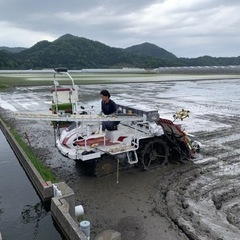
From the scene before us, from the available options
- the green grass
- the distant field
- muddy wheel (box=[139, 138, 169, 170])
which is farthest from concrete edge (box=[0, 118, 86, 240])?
the distant field

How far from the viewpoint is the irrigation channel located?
268 inches

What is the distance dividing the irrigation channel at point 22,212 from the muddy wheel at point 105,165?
190 centimetres

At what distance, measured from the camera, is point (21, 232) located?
6.84 meters

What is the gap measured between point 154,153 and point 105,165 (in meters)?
1.81

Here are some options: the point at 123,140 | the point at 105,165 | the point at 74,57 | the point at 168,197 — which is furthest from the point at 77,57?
the point at 168,197

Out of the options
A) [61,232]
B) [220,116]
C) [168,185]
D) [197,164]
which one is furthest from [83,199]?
[220,116]

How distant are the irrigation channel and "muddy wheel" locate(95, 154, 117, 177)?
6.22ft

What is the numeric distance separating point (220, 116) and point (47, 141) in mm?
11685

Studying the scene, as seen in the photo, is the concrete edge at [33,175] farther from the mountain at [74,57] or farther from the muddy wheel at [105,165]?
the mountain at [74,57]

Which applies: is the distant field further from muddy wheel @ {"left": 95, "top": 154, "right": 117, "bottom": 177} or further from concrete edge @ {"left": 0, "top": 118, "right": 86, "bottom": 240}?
muddy wheel @ {"left": 95, "top": 154, "right": 117, "bottom": 177}

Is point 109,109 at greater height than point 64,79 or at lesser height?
greater

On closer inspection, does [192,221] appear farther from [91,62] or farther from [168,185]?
[91,62]

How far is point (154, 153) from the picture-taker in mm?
→ 10172

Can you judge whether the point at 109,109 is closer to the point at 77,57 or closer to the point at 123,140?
the point at 123,140
